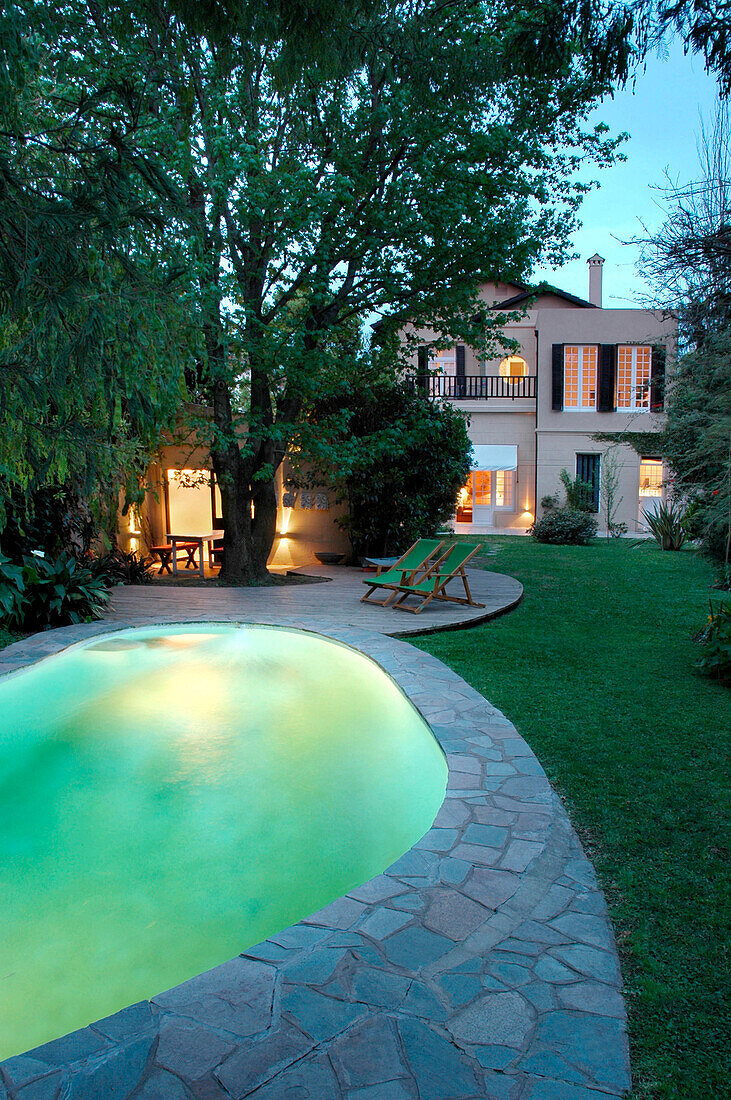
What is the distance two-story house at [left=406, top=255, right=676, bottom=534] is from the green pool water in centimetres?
1707

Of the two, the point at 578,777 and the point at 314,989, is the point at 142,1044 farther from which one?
the point at 578,777

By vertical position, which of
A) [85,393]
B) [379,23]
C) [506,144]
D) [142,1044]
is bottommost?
[142,1044]

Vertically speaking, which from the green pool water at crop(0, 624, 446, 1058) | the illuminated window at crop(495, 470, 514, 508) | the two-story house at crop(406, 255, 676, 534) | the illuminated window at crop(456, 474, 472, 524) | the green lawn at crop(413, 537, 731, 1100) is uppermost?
the two-story house at crop(406, 255, 676, 534)

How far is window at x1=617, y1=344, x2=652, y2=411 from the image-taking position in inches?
928

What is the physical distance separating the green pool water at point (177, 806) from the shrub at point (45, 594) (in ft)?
4.03

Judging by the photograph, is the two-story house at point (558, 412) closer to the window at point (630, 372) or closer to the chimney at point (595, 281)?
the window at point (630, 372)

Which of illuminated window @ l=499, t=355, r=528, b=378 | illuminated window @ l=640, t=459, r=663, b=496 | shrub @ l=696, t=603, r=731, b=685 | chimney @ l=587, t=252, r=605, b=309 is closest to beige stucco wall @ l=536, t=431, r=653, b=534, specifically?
illuminated window @ l=640, t=459, r=663, b=496

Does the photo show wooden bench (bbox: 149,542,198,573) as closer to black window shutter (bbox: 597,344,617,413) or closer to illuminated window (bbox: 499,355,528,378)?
black window shutter (bbox: 597,344,617,413)

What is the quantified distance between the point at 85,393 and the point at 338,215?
27.2 ft

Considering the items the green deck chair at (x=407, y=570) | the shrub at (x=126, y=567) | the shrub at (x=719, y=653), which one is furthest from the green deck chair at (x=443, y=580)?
the shrub at (x=126, y=567)

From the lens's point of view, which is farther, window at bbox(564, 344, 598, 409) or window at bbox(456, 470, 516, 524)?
window at bbox(456, 470, 516, 524)

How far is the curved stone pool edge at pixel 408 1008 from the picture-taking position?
6.91ft

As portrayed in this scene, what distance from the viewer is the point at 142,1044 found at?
2240mm

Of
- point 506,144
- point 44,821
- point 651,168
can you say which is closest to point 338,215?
point 506,144
